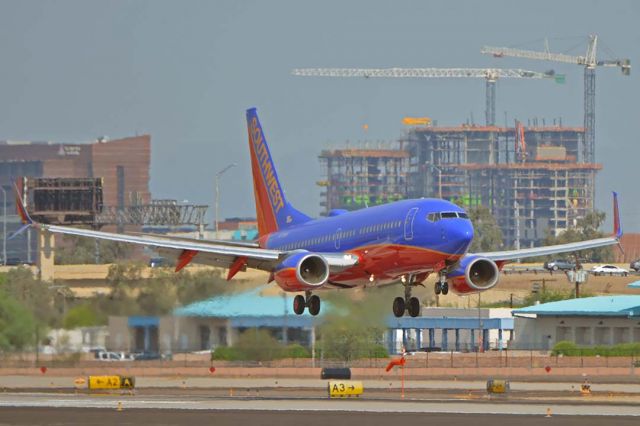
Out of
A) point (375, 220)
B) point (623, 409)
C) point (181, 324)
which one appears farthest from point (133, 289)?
point (623, 409)

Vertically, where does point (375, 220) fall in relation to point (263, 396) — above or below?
above

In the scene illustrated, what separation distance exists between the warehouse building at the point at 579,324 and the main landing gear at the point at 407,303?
52.4 meters

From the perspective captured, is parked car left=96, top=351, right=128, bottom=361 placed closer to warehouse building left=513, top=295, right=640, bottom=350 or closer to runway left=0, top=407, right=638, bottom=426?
runway left=0, top=407, right=638, bottom=426

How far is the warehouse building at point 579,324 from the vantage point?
141m

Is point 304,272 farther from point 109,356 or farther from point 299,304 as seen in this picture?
point 109,356

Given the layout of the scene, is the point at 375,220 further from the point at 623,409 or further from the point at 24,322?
the point at 24,322

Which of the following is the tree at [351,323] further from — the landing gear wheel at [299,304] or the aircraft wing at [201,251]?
the landing gear wheel at [299,304]

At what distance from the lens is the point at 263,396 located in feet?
338

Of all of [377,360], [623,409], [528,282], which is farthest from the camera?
[528,282]

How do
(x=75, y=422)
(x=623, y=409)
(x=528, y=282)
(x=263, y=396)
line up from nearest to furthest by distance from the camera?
(x=75, y=422)
(x=623, y=409)
(x=263, y=396)
(x=528, y=282)

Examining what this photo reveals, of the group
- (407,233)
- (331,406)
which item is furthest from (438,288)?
(331,406)

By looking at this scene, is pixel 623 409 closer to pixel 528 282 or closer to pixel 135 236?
pixel 135 236

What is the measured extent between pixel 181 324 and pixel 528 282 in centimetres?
9774

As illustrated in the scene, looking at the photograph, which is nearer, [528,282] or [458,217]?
[458,217]
